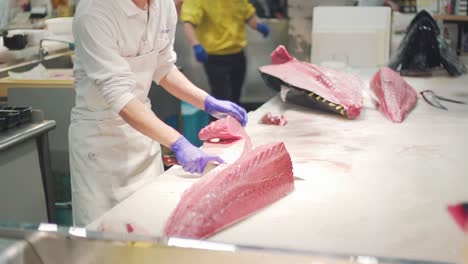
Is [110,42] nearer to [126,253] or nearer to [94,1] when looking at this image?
[94,1]

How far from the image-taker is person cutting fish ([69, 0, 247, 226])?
184 centimetres

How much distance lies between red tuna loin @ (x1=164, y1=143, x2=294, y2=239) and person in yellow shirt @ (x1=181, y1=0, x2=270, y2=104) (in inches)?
118

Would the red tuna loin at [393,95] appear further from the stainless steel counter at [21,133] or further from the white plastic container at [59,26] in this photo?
the white plastic container at [59,26]

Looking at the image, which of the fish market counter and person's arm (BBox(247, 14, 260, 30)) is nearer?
the fish market counter

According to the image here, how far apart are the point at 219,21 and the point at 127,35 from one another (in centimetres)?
267

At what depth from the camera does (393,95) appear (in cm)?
267

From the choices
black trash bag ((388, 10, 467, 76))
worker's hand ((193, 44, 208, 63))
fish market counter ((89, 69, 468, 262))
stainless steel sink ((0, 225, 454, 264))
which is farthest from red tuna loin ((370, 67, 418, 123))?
worker's hand ((193, 44, 208, 63))

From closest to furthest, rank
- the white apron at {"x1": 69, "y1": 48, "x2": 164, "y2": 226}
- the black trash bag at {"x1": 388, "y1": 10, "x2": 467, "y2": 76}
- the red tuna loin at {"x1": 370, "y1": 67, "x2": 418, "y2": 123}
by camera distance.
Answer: the white apron at {"x1": 69, "y1": 48, "x2": 164, "y2": 226} → the red tuna loin at {"x1": 370, "y1": 67, "x2": 418, "y2": 123} → the black trash bag at {"x1": 388, "y1": 10, "x2": 467, "y2": 76}

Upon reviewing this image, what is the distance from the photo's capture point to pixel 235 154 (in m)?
1.88

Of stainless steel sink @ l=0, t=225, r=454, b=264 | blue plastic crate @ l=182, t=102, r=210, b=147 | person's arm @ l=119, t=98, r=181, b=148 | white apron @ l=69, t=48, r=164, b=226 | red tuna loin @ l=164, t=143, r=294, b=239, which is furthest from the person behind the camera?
blue plastic crate @ l=182, t=102, r=210, b=147

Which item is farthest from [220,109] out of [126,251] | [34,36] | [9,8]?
[9,8]

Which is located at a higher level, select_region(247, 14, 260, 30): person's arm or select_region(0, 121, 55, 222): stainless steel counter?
select_region(247, 14, 260, 30): person's arm

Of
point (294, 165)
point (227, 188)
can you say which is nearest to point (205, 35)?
point (294, 165)

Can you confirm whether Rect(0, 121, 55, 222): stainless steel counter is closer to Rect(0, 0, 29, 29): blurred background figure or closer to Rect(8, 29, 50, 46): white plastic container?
Rect(8, 29, 50, 46): white plastic container
